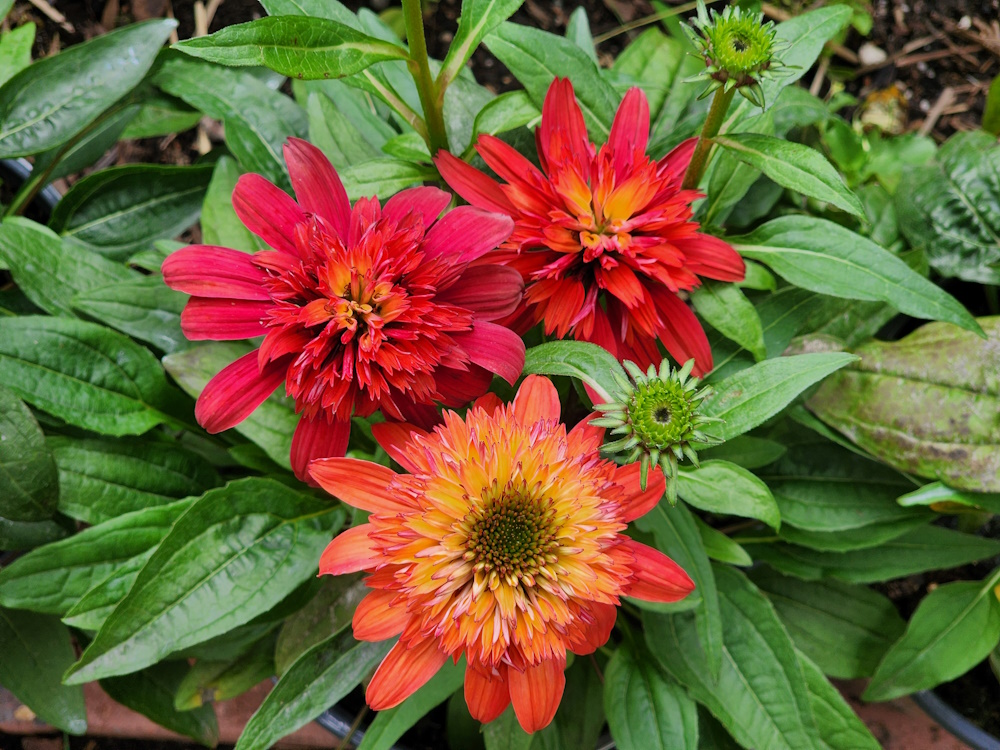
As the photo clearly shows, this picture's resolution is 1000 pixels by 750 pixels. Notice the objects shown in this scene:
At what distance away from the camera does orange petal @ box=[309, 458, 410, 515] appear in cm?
69

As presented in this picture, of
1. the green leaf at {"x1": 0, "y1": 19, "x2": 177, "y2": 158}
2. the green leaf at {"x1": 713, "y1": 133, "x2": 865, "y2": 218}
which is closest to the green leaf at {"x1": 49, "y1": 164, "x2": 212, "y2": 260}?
the green leaf at {"x1": 0, "y1": 19, "x2": 177, "y2": 158}

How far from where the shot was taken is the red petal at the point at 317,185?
2.33ft

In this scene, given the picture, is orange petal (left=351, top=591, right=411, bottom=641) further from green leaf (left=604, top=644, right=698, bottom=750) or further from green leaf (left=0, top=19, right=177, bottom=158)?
green leaf (left=0, top=19, right=177, bottom=158)

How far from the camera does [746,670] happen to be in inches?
37.9

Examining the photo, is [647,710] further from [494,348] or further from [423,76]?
[423,76]

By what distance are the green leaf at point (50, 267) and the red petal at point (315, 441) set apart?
0.41 meters

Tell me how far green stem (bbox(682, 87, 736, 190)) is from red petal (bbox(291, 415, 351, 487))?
44cm

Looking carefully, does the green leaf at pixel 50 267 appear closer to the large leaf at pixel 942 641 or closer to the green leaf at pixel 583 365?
the green leaf at pixel 583 365

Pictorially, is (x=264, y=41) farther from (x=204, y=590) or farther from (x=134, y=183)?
(x=134, y=183)

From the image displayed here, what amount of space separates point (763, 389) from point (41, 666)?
0.95 meters

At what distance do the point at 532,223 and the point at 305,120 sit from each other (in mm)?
521

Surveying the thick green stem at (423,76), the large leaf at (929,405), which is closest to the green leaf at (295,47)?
the thick green stem at (423,76)

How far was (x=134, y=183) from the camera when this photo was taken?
122 cm

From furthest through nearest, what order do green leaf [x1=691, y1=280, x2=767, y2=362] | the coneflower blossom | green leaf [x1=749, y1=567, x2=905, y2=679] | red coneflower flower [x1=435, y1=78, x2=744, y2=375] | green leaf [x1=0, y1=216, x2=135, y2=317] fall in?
green leaf [x1=749, y1=567, x2=905, y2=679]
green leaf [x1=0, y1=216, x2=135, y2=317]
green leaf [x1=691, y1=280, x2=767, y2=362]
red coneflower flower [x1=435, y1=78, x2=744, y2=375]
the coneflower blossom
